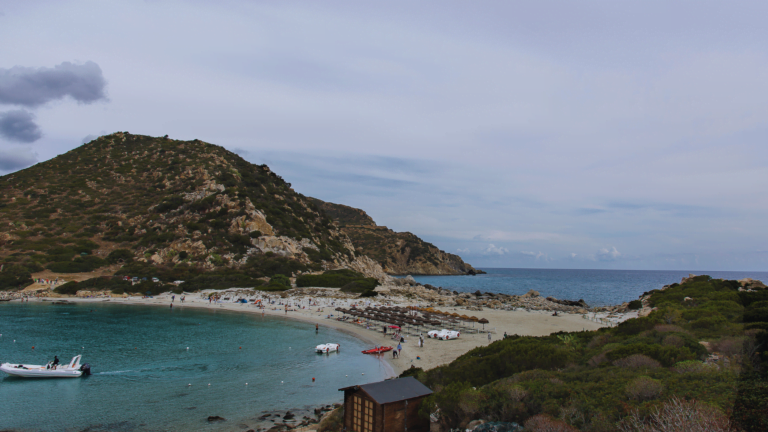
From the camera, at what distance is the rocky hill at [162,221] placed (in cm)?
6431

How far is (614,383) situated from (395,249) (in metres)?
145

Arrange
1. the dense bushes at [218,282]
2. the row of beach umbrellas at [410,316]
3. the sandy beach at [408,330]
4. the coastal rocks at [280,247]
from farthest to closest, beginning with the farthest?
the coastal rocks at [280,247], the dense bushes at [218,282], the row of beach umbrellas at [410,316], the sandy beach at [408,330]

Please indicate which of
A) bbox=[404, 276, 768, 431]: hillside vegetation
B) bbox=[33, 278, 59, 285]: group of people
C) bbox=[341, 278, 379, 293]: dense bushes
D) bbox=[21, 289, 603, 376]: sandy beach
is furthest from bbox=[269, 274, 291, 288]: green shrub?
bbox=[404, 276, 768, 431]: hillside vegetation

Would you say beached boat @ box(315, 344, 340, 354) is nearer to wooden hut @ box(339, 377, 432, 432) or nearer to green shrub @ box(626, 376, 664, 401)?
wooden hut @ box(339, 377, 432, 432)

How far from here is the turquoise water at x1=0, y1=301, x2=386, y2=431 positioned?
17344 mm

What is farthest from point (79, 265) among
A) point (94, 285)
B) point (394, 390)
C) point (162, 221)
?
point (394, 390)

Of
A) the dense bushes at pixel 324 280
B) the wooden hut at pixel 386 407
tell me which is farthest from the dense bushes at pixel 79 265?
the wooden hut at pixel 386 407

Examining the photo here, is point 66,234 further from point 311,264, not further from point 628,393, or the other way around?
point 628,393

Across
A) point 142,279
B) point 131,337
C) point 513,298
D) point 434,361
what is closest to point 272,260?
point 142,279

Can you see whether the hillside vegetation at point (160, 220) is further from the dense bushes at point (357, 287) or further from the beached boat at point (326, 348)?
the beached boat at point (326, 348)

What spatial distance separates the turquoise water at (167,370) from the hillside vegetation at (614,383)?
369 inches

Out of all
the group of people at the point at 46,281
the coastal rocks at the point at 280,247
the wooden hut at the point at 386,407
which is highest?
the coastal rocks at the point at 280,247

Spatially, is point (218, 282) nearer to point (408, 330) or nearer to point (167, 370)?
point (408, 330)

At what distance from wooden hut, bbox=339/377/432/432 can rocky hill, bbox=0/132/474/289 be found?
5272 centimetres
